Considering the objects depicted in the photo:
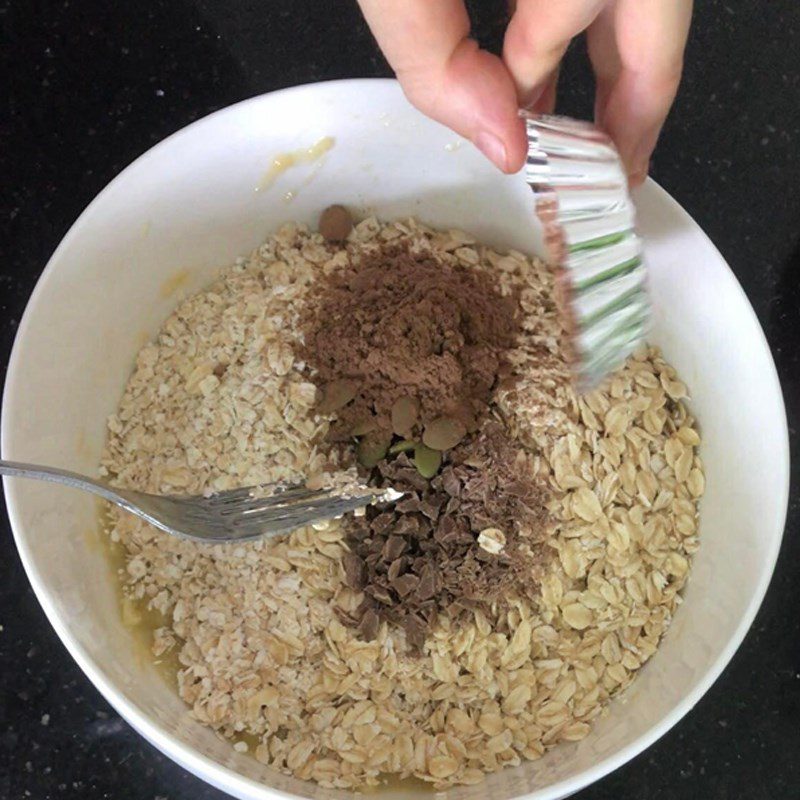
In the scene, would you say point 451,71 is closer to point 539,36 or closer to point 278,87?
point 539,36

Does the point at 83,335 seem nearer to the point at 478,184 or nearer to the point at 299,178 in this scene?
the point at 299,178

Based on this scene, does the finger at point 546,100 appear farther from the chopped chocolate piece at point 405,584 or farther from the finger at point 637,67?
the chopped chocolate piece at point 405,584

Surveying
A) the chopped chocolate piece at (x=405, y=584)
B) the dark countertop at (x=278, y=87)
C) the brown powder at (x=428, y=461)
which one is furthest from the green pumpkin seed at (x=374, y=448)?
the dark countertop at (x=278, y=87)

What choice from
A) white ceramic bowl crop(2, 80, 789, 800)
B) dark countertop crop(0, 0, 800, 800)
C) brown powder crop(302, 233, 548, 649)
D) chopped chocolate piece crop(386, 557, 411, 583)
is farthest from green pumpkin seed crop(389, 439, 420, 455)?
dark countertop crop(0, 0, 800, 800)

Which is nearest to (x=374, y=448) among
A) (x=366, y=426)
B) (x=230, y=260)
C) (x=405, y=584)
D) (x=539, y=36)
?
(x=366, y=426)

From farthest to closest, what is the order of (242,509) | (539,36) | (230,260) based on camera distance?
(230,260)
(242,509)
(539,36)

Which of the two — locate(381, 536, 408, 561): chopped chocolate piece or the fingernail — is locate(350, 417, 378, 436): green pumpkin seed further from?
the fingernail
